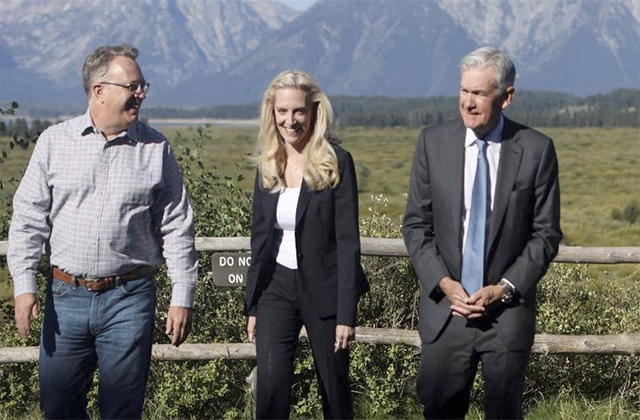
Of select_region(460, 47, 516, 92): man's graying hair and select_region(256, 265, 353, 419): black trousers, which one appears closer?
select_region(460, 47, 516, 92): man's graying hair

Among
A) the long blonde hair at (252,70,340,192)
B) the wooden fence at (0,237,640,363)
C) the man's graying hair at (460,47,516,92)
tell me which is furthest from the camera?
the wooden fence at (0,237,640,363)

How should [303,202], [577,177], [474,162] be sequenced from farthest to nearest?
1. [577,177]
2. [303,202]
3. [474,162]

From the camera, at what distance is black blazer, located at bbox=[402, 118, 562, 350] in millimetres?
3627

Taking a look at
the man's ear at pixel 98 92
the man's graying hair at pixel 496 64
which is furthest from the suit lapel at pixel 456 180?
the man's ear at pixel 98 92

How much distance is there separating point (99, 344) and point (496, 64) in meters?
1.74

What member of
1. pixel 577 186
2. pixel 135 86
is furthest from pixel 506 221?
pixel 577 186

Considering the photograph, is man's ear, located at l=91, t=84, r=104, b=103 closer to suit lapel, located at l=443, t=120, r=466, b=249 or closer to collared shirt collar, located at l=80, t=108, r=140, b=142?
collared shirt collar, located at l=80, t=108, r=140, b=142

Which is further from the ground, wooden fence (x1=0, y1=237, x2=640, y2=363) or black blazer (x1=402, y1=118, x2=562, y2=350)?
black blazer (x1=402, y1=118, x2=562, y2=350)

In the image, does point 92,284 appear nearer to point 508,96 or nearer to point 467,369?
point 467,369

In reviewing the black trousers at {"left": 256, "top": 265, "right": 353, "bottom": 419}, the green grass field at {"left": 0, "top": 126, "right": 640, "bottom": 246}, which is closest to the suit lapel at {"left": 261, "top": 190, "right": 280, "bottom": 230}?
the black trousers at {"left": 256, "top": 265, "right": 353, "bottom": 419}

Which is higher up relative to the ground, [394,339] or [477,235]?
[477,235]

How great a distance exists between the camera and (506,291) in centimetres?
363

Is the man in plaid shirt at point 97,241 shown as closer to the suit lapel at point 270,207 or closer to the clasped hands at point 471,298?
the suit lapel at point 270,207

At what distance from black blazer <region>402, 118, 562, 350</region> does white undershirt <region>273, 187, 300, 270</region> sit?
1.59 ft
